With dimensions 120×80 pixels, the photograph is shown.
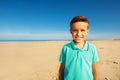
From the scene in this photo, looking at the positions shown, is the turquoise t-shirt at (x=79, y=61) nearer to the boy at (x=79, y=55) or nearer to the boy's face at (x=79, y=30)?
the boy at (x=79, y=55)

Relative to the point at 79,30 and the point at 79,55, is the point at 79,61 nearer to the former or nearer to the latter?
the point at 79,55

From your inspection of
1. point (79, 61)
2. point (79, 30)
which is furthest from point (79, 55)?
point (79, 30)

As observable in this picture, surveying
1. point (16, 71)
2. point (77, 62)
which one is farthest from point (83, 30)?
point (16, 71)

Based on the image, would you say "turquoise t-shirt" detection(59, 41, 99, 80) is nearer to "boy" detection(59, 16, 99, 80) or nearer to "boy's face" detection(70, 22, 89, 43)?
"boy" detection(59, 16, 99, 80)

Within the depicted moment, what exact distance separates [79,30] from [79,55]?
285 millimetres

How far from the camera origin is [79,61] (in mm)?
2023

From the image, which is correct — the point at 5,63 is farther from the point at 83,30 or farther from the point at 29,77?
the point at 83,30

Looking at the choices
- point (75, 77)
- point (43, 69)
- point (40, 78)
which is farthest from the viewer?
point (43, 69)

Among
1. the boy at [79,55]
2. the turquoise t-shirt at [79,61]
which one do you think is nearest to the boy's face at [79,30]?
the boy at [79,55]

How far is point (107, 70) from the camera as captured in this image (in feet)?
20.4

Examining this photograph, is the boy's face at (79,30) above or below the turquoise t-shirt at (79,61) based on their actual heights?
above

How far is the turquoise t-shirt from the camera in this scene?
79.1 inches

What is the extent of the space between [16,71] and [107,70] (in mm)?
3232

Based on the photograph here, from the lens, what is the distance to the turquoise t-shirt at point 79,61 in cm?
201
